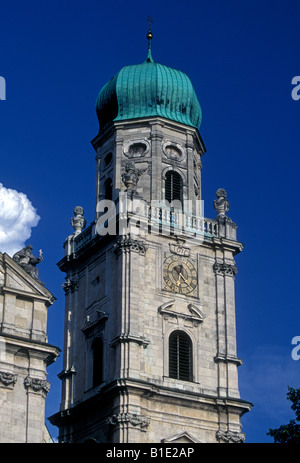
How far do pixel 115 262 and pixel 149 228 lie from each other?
2.36 meters

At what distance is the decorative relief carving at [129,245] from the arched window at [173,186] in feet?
14.4

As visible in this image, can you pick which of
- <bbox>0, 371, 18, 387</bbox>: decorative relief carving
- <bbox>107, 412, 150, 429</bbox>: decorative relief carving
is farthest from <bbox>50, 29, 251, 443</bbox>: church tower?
<bbox>0, 371, 18, 387</bbox>: decorative relief carving

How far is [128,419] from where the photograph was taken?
2018 inches

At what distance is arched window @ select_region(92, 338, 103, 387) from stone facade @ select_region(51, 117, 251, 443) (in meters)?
0.11

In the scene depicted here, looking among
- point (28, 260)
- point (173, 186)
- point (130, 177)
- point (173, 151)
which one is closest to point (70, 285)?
point (130, 177)

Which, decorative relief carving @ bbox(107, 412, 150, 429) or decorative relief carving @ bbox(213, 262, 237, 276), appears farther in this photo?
decorative relief carving @ bbox(213, 262, 237, 276)

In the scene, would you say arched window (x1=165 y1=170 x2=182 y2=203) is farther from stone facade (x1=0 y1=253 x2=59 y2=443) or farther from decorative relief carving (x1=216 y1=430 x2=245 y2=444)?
stone facade (x1=0 y1=253 x2=59 y2=443)

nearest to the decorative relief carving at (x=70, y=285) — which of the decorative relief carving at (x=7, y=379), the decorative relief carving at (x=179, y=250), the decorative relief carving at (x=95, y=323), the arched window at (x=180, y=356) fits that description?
the decorative relief carving at (x=95, y=323)

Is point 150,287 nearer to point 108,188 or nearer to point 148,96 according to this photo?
point 108,188

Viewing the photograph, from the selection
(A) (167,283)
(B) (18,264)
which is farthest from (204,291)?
(B) (18,264)

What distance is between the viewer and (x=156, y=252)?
5653 centimetres

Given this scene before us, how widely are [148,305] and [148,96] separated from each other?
12320 mm

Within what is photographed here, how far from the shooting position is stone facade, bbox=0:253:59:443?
135ft

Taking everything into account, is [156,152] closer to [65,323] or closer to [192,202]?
[192,202]
